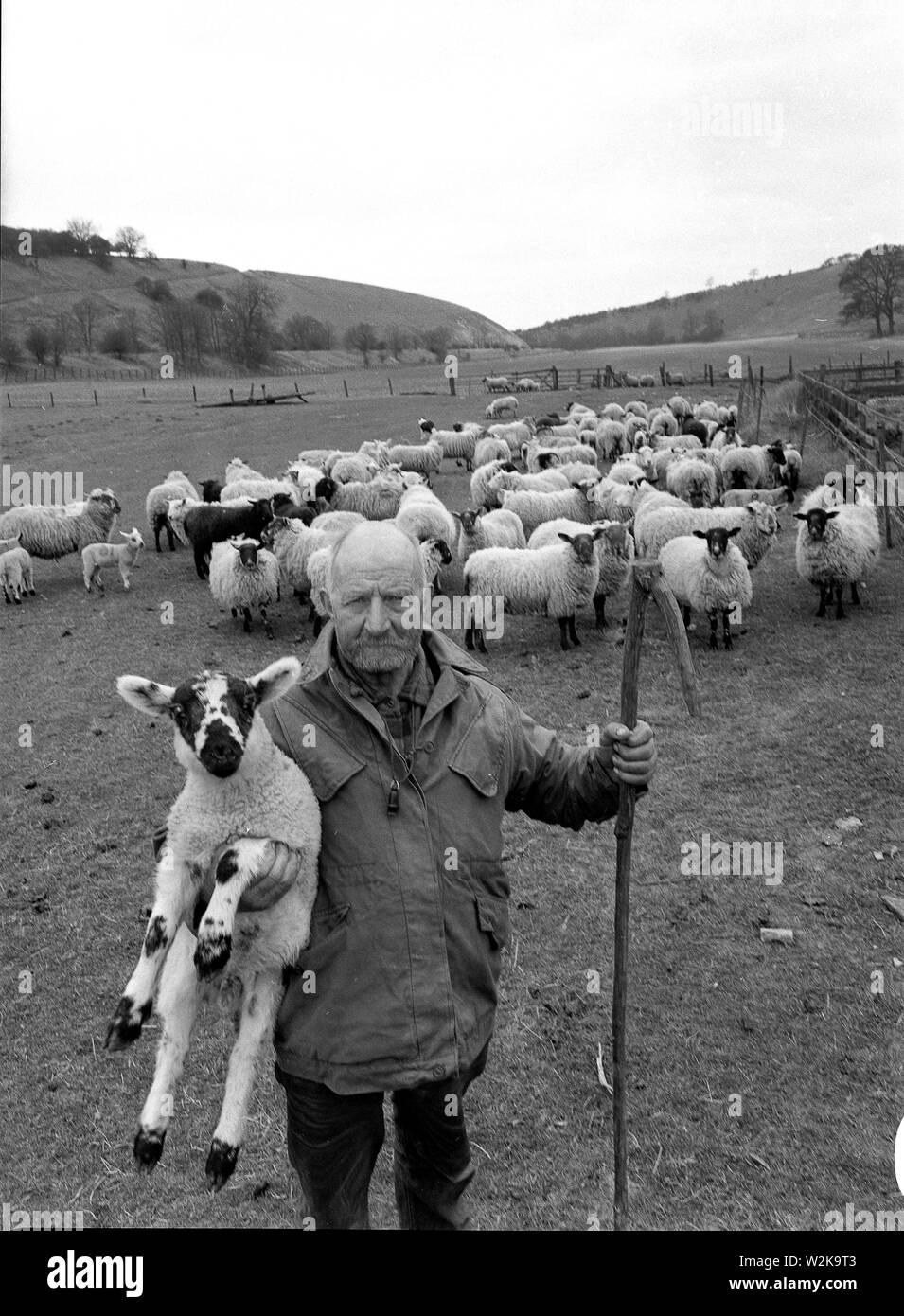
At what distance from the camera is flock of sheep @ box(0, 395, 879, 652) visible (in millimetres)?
11719

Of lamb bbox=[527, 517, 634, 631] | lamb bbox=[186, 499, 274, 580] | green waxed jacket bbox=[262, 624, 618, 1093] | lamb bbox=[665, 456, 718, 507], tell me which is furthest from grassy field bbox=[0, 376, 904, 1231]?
lamb bbox=[665, 456, 718, 507]

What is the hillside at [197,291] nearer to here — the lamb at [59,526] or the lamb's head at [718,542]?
the lamb at [59,526]

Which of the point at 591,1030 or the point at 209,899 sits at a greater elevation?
the point at 209,899

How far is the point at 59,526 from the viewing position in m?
15.8

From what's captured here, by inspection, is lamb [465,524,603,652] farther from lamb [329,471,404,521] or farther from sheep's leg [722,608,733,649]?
lamb [329,471,404,521]

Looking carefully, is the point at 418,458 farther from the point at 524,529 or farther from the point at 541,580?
the point at 541,580

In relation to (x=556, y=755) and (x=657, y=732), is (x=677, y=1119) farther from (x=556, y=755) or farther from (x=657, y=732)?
(x=657, y=732)

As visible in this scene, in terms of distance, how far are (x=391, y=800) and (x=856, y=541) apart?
10.7 metres

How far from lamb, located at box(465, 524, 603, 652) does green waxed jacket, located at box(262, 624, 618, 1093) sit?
8.65 meters

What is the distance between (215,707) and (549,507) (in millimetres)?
14078

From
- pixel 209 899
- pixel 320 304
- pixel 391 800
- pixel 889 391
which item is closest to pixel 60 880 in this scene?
pixel 209 899

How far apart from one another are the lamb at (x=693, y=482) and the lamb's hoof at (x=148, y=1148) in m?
16.7
